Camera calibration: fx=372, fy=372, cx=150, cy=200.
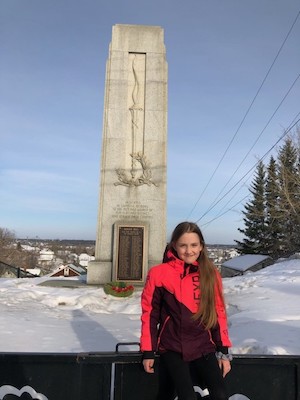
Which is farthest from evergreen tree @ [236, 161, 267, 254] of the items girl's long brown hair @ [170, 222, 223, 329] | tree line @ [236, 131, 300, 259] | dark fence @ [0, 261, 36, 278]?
girl's long brown hair @ [170, 222, 223, 329]

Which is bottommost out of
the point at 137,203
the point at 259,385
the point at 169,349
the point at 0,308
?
the point at 0,308

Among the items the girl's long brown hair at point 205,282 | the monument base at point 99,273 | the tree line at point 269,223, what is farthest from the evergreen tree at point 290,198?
the girl's long brown hair at point 205,282

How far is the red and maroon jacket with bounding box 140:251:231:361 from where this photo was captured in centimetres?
251

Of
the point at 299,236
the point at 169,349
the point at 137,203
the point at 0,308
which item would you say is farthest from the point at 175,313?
the point at 299,236

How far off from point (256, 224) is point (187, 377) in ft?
140

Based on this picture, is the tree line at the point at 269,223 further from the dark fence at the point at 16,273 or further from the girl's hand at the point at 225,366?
the girl's hand at the point at 225,366

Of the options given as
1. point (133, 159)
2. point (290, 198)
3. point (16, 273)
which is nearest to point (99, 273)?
point (133, 159)

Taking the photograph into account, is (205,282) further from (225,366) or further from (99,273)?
(99,273)

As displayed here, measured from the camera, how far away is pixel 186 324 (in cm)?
252

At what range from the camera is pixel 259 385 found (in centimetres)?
260

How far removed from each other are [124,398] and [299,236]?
34.8 metres

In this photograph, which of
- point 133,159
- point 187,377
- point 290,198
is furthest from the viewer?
point 290,198

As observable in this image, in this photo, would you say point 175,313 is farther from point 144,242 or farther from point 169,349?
point 144,242

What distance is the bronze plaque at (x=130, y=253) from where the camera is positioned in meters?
11.5
